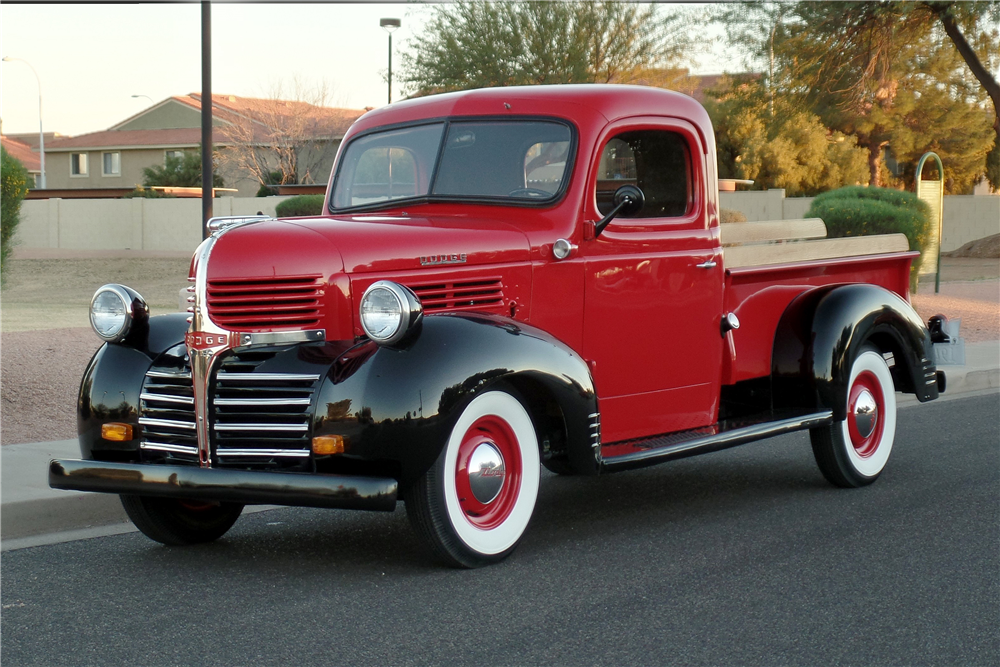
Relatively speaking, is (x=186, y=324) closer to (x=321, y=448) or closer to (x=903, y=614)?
(x=321, y=448)

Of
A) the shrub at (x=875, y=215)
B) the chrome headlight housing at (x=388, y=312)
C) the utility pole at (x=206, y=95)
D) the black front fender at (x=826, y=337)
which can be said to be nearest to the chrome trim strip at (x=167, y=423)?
the chrome headlight housing at (x=388, y=312)

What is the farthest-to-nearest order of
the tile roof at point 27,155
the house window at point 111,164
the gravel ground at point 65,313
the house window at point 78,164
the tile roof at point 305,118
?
the tile roof at point 27,155 < the house window at point 78,164 < the house window at point 111,164 < the tile roof at point 305,118 < the gravel ground at point 65,313

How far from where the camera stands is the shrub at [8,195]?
10.0 metres

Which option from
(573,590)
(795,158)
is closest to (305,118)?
(795,158)

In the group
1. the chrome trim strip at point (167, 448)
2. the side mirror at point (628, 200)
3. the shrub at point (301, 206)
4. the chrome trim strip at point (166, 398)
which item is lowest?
the chrome trim strip at point (167, 448)

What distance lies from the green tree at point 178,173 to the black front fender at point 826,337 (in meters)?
48.9

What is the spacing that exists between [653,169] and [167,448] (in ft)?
9.71

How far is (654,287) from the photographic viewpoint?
6184mm

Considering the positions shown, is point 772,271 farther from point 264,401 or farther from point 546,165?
point 264,401

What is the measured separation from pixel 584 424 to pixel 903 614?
159cm

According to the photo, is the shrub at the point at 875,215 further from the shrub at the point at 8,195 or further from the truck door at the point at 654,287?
the shrub at the point at 8,195

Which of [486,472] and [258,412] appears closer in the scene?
[258,412]

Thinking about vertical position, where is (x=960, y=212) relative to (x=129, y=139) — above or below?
below

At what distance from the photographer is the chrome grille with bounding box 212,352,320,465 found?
16.0 ft
